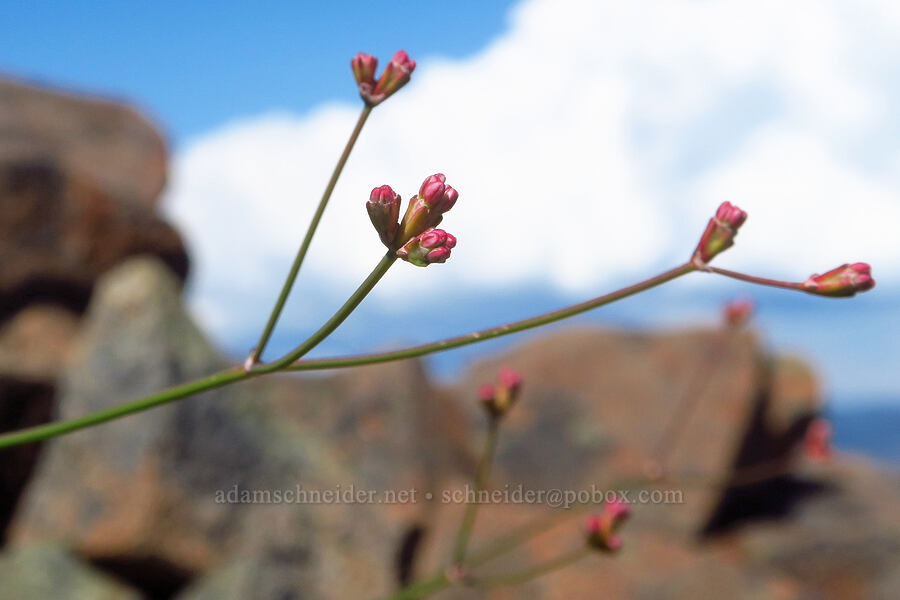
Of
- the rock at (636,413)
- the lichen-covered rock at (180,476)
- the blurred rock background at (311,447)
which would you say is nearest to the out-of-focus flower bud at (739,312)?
the blurred rock background at (311,447)

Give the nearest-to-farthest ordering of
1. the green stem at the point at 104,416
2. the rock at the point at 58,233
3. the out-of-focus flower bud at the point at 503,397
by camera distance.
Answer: the green stem at the point at 104,416 → the out-of-focus flower bud at the point at 503,397 → the rock at the point at 58,233

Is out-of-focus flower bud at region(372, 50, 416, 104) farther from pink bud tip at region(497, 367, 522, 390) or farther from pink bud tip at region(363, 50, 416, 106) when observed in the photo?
pink bud tip at region(497, 367, 522, 390)

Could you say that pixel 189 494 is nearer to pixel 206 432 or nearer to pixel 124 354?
pixel 206 432

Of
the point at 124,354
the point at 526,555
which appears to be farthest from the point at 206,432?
the point at 526,555

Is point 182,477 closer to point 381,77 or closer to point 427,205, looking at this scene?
point 381,77

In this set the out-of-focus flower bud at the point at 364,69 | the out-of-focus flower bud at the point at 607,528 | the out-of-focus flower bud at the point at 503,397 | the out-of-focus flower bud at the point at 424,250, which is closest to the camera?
the out-of-focus flower bud at the point at 424,250

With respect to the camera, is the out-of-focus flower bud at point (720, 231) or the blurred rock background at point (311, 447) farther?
the blurred rock background at point (311, 447)

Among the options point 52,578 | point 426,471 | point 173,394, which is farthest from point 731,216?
point 426,471

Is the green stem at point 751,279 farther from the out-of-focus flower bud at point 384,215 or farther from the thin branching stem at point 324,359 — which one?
the out-of-focus flower bud at point 384,215
